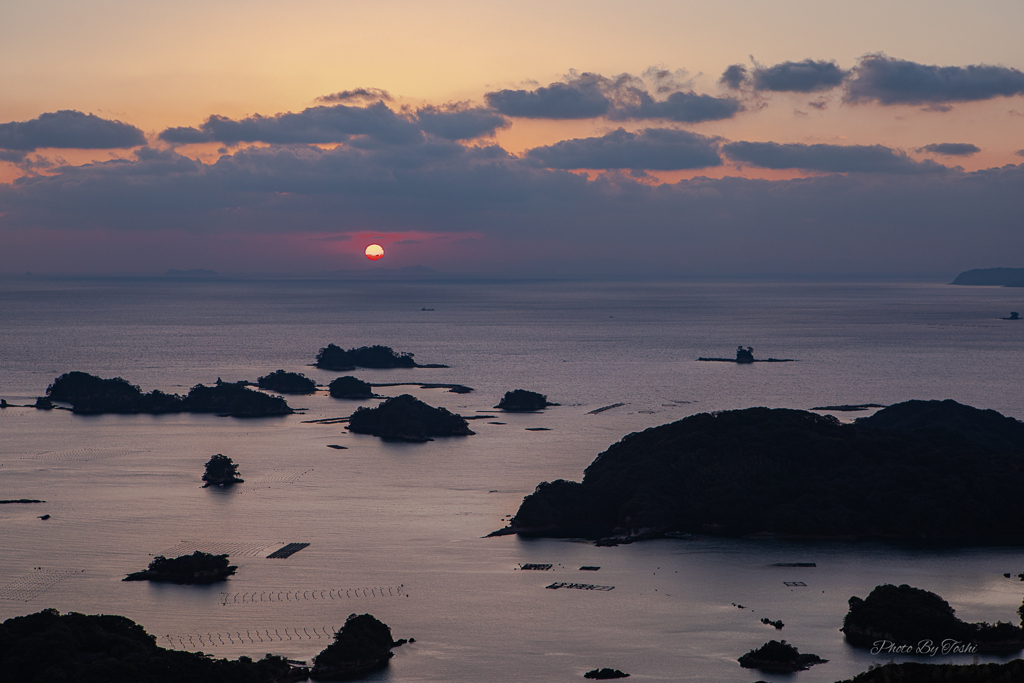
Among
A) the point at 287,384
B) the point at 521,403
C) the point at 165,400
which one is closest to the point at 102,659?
the point at 521,403

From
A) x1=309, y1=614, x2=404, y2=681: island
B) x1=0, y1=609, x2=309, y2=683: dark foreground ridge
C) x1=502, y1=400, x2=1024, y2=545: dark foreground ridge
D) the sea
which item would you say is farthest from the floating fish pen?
x1=0, y1=609, x2=309, y2=683: dark foreground ridge

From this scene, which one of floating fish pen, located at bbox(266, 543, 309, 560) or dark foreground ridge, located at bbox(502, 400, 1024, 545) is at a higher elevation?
dark foreground ridge, located at bbox(502, 400, 1024, 545)

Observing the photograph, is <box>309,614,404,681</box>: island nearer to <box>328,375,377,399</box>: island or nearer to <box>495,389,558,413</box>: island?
<box>495,389,558,413</box>: island

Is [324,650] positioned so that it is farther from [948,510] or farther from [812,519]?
[948,510]

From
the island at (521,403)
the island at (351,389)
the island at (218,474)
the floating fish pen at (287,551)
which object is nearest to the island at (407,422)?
the island at (521,403)

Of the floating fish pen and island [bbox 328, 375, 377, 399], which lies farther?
island [bbox 328, 375, 377, 399]

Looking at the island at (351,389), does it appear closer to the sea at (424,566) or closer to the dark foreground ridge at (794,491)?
the sea at (424,566)

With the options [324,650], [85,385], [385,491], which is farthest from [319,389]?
[324,650]
